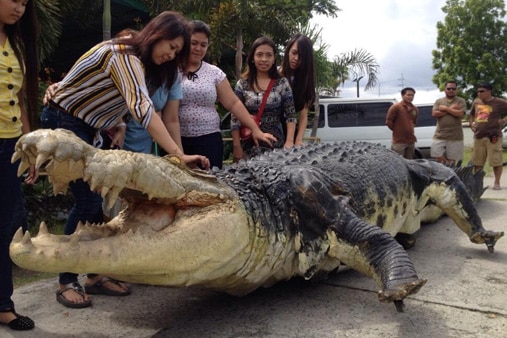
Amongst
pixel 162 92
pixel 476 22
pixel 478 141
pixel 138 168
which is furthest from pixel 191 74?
pixel 476 22

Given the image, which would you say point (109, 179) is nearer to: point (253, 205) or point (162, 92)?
point (253, 205)

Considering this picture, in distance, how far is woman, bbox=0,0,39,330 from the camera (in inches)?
102

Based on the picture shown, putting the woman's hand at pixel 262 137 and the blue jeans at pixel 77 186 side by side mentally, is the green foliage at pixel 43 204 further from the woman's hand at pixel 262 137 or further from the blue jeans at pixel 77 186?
the woman's hand at pixel 262 137

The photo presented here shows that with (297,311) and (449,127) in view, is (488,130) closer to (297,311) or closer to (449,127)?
Result: (449,127)

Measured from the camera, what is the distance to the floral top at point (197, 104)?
3871mm

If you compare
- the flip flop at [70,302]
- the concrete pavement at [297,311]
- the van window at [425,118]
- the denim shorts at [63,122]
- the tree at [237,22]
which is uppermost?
the tree at [237,22]

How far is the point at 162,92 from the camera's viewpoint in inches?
133

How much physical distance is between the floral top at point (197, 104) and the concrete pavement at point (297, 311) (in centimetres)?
131

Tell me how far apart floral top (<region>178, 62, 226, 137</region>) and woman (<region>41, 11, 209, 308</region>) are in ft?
2.38

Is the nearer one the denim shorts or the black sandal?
the black sandal

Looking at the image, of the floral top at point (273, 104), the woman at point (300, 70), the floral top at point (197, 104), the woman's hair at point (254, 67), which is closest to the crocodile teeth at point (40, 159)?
the floral top at point (197, 104)

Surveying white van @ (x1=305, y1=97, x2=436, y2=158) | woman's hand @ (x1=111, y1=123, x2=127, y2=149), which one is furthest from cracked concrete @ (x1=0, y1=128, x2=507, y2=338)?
white van @ (x1=305, y1=97, x2=436, y2=158)

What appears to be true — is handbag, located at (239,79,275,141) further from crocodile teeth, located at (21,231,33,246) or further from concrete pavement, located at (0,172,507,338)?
crocodile teeth, located at (21,231,33,246)

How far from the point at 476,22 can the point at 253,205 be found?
3630 cm
